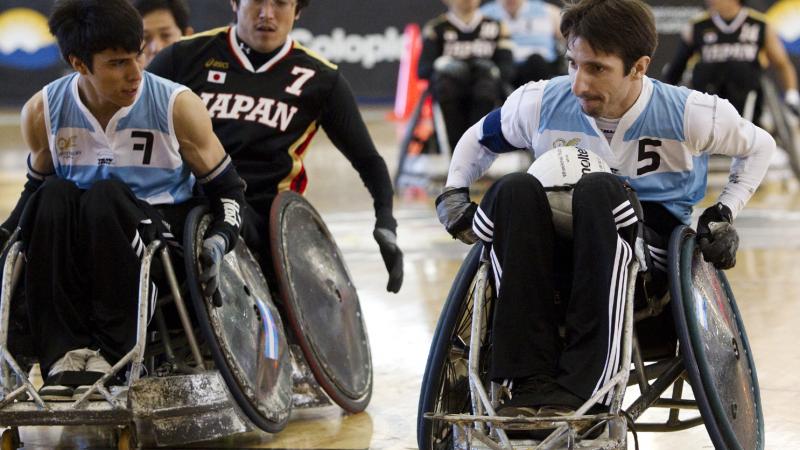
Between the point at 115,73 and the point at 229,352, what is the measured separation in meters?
0.77

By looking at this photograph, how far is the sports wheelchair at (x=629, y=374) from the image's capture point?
273cm

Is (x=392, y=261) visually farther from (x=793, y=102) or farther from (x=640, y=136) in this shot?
(x=793, y=102)

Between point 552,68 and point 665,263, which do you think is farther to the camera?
point 552,68

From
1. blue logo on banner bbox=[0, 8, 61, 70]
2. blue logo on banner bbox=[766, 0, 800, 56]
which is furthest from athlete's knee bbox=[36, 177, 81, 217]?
blue logo on banner bbox=[0, 8, 61, 70]

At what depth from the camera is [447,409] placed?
3.11m

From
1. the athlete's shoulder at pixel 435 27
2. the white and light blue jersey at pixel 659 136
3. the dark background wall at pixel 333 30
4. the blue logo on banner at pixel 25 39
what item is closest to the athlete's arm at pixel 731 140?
the white and light blue jersey at pixel 659 136

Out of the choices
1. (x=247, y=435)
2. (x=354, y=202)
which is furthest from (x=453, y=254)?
(x=247, y=435)

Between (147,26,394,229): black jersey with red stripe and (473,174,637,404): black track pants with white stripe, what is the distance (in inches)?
56.8

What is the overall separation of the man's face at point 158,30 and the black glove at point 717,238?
108 inches

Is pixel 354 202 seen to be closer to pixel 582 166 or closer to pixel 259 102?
pixel 259 102

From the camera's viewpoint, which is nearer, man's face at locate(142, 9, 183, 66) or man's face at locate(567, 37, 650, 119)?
man's face at locate(567, 37, 650, 119)

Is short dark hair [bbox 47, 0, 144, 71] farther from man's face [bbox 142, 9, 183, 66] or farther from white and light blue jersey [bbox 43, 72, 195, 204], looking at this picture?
man's face [bbox 142, 9, 183, 66]

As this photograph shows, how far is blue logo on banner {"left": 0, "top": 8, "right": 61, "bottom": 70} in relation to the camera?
1571 centimetres

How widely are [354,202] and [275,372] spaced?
5.07 m
